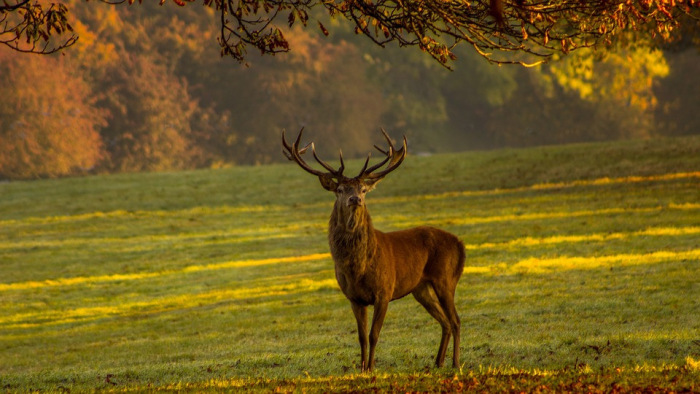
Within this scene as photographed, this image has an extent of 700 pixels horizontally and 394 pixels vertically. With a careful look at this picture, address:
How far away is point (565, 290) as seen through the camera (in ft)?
65.6

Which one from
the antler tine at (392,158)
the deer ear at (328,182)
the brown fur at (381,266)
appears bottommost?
the brown fur at (381,266)

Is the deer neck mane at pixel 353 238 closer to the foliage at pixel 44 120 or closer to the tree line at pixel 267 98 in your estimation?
the tree line at pixel 267 98

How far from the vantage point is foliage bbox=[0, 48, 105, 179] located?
197ft

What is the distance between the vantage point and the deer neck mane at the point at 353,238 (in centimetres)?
1219

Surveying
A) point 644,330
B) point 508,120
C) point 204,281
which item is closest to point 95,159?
point 508,120

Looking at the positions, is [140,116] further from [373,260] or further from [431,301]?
[373,260]

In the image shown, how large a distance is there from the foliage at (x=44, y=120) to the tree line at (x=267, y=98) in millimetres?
75

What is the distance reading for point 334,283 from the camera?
23875 millimetres

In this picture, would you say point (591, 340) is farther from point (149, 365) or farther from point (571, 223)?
point (571, 223)

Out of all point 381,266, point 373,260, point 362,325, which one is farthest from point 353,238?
point 362,325

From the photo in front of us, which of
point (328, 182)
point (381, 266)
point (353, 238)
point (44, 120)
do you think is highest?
point (44, 120)

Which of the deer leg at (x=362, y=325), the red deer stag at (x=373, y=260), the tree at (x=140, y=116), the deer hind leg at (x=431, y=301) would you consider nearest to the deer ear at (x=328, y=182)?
the red deer stag at (x=373, y=260)

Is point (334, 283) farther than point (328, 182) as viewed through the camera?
Yes

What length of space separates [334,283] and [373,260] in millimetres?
11748
